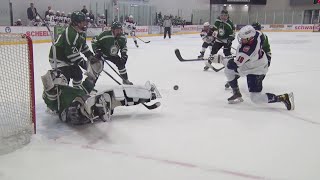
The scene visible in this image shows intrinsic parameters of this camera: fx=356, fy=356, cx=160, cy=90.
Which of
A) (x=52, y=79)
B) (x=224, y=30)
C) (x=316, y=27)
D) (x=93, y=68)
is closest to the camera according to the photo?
(x=52, y=79)

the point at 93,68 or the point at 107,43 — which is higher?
the point at 107,43

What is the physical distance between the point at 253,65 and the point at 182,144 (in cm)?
154

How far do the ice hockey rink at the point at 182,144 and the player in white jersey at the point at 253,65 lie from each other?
0.15 m

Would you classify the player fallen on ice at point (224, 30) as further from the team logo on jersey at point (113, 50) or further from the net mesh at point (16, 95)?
the net mesh at point (16, 95)

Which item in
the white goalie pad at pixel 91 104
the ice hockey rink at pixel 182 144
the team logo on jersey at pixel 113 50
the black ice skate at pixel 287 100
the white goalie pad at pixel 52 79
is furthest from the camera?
the team logo on jersey at pixel 113 50

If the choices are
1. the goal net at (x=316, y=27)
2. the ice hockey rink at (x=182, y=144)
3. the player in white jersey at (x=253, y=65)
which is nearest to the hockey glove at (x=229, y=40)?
the ice hockey rink at (x=182, y=144)

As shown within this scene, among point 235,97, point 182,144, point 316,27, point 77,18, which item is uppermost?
point 316,27

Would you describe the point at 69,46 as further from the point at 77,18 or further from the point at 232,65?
the point at 232,65

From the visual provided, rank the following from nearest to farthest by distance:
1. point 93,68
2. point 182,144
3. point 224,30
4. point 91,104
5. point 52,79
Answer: point 182,144 < point 91,104 < point 52,79 < point 93,68 < point 224,30

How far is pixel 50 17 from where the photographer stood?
496 inches

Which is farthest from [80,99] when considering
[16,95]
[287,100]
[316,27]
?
[316,27]

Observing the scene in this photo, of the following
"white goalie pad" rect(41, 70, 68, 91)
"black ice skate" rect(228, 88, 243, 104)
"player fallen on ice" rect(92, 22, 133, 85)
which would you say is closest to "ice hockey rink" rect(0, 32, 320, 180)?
"black ice skate" rect(228, 88, 243, 104)

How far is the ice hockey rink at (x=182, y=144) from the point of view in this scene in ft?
7.41

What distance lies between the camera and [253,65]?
3.88 meters
